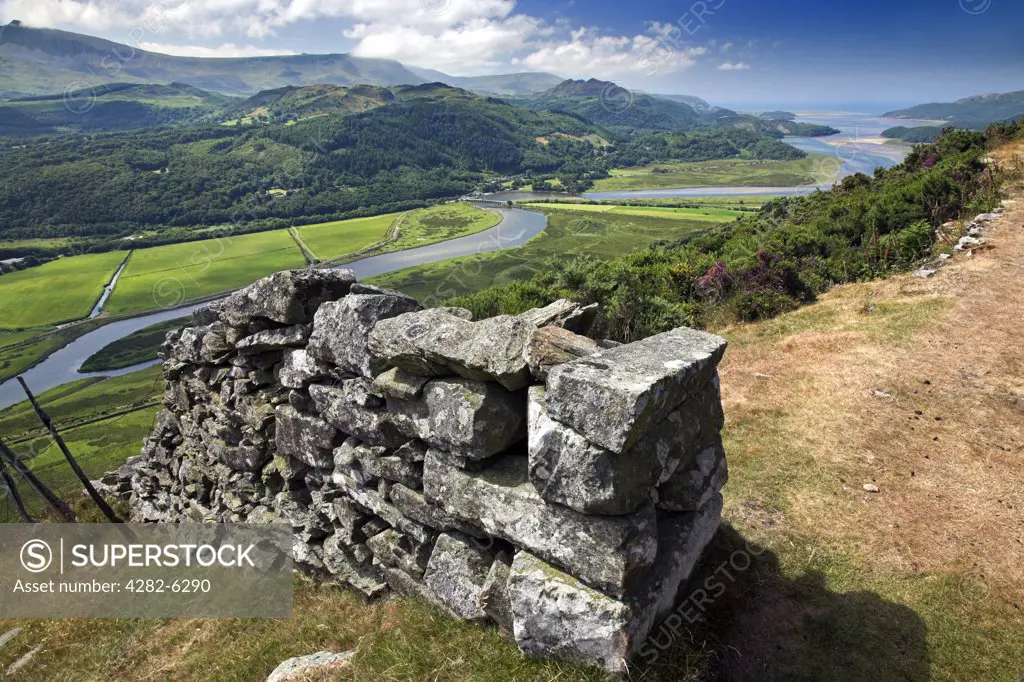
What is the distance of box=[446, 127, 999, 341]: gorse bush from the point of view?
22.3m

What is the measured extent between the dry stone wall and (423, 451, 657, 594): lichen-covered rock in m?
0.02

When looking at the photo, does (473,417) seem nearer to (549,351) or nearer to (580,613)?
(549,351)

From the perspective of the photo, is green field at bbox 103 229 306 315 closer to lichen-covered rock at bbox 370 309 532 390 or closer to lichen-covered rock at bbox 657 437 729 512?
lichen-covered rock at bbox 370 309 532 390

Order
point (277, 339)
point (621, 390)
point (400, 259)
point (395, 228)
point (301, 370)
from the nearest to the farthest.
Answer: point (621, 390)
point (301, 370)
point (277, 339)
point (400, 259)
point (395, 228)

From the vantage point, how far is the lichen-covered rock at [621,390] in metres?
5.64

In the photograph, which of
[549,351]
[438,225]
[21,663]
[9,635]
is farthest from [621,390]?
[438,225]

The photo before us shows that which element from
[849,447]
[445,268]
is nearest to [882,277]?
[849,447]

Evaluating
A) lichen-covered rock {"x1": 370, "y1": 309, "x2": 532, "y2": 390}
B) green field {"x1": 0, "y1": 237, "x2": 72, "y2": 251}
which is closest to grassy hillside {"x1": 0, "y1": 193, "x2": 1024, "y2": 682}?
lichen-covered rock {"x1": 370, "y1": 309, "x2": 532, "y2": 390}

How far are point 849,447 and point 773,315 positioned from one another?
11.1 m

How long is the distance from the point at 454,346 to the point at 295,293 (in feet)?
15.0

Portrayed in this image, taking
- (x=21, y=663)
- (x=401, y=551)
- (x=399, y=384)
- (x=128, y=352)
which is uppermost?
(x=399, y=384)

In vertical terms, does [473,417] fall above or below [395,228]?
above

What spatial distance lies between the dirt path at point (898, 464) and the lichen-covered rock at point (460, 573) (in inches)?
139

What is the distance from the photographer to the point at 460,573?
7391mm
